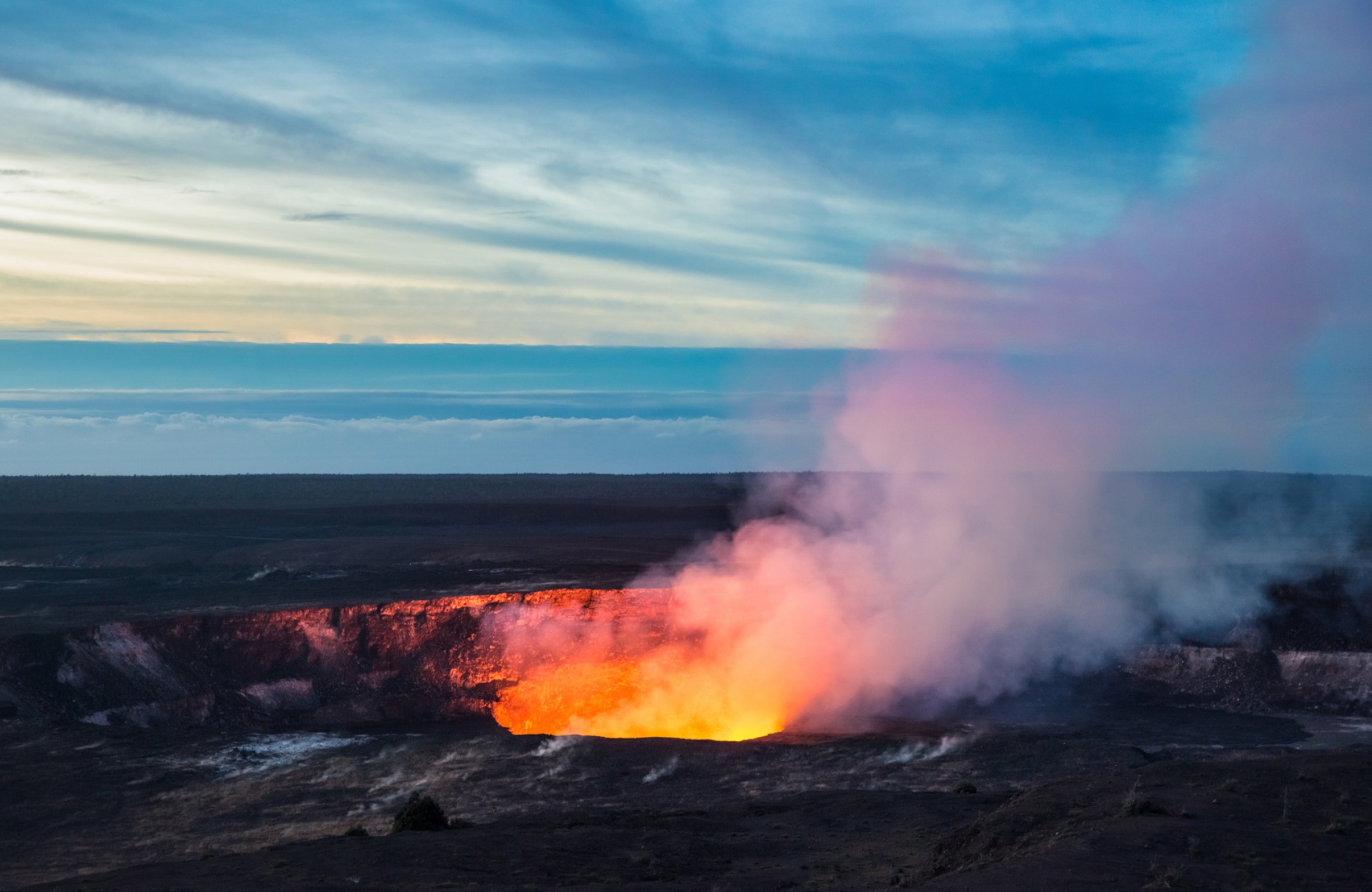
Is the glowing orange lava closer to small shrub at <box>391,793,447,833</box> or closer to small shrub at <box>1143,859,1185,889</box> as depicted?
small shrub at <box>391,793,447,833</box>

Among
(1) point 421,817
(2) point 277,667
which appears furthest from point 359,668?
(1) point 421,817

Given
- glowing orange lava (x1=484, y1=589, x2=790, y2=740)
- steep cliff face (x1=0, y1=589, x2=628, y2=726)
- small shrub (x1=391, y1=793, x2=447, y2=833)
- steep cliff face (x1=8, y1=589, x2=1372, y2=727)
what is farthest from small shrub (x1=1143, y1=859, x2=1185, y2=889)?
steep cliff face (x1=0, y1=589, x2=628, y2=726)

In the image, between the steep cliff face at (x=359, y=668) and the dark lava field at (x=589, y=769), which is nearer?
the dark lava field at (x=589, y=769)

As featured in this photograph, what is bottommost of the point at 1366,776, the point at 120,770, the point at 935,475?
the point at 120,770

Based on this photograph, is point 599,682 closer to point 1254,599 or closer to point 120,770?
point 120,770

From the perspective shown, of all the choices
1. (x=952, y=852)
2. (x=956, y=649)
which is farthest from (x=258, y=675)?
(x=952, y=852)

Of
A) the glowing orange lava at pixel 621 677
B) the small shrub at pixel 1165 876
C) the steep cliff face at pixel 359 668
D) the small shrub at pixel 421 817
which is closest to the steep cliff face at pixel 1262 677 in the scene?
the steep cliff face at pixel 359 668

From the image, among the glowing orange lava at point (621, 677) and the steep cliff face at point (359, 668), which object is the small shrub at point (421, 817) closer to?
the glowing orange lava at point (621, 677)
